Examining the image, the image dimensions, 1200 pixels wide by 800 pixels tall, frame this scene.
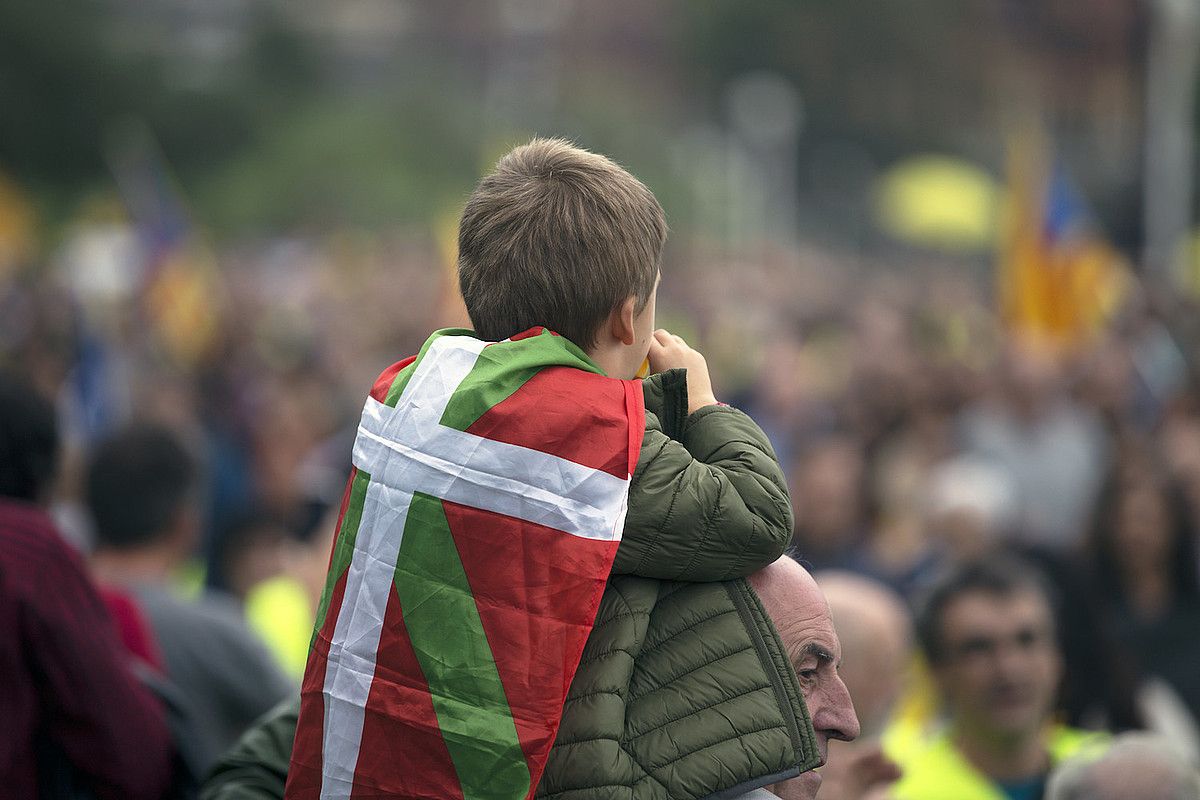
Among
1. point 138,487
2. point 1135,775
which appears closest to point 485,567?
point 1135,775

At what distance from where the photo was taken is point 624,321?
6.35 feet

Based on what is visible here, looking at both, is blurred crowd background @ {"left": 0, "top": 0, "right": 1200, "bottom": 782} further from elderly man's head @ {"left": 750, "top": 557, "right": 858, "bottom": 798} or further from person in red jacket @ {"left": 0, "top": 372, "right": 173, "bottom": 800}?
person in red jacket @ {"left": 0, "top": 372, "right": 173, "bottom": 800}

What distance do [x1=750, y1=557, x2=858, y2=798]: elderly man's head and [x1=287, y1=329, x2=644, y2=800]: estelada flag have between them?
0.87ft

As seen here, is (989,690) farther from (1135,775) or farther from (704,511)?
(704,511)

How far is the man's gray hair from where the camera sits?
2859 mm

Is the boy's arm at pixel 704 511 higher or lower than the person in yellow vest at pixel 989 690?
higher

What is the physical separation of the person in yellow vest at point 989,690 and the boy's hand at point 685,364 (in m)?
1.69

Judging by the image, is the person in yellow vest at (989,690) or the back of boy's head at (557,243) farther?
the person in yellow vest at (989,690)

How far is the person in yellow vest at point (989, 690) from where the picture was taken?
3.54 m

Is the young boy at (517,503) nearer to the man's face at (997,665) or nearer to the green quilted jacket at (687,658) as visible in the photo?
the green quilted jacket at (687,658)

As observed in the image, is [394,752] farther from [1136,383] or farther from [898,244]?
[898,244]

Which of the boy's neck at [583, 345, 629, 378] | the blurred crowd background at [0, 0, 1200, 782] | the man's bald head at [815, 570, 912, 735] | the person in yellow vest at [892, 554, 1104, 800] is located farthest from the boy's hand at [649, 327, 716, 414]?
the person in yellow vest at [892, 554, 1104, 800]

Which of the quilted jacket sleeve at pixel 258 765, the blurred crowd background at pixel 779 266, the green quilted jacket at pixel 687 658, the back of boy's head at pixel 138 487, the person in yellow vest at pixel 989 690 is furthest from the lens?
the blurred crowd background at pixel 779 266

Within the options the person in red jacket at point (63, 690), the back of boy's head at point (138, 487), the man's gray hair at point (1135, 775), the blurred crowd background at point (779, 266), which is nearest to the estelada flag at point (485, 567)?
the blurred crowd background at point (779, 266)
